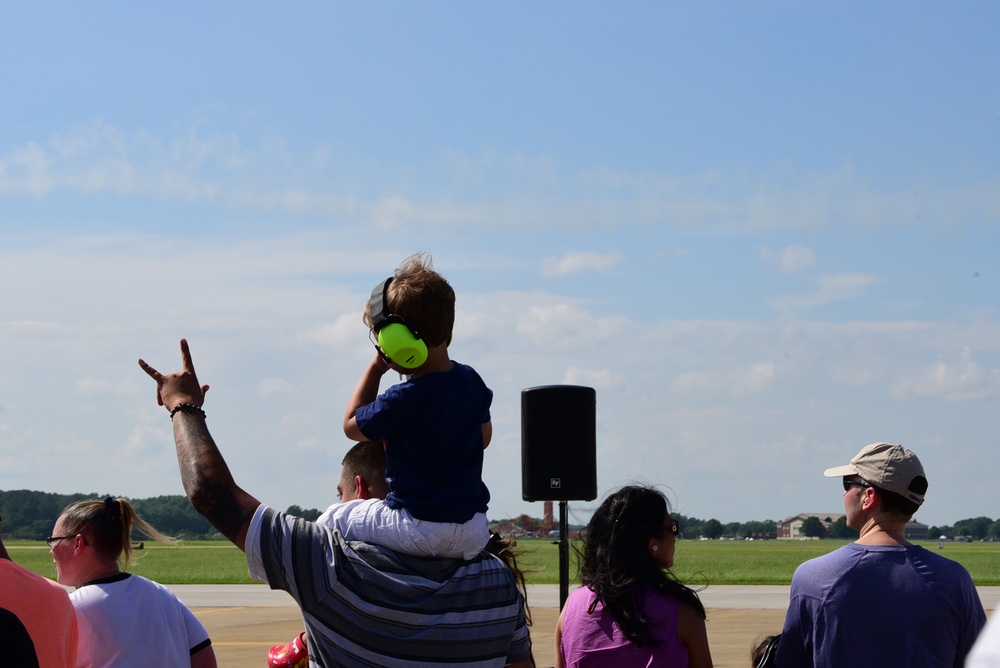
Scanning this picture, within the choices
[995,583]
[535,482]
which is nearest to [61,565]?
[535,482]

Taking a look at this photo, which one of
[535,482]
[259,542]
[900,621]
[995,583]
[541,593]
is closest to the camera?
[259,542]

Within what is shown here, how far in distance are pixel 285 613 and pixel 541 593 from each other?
6.19 m

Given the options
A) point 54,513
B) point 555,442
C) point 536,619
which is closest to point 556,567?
point 536,619

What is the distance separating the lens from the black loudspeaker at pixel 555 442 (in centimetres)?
1084

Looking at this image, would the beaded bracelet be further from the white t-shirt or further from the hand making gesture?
the white t-shirt

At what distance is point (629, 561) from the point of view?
12.6 feet

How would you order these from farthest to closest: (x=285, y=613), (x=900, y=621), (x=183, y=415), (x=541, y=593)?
(x=541, y=593)
(x=285, y=613)
(x=900, y=621)
(x=183, y=415)

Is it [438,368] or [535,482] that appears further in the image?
[535,482]

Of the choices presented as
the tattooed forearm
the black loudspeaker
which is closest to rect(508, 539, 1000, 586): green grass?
the black loudspeaker

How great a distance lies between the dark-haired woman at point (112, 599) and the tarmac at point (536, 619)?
685 centimetres

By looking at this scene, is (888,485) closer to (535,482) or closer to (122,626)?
(122,626)

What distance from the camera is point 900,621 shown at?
3.68m

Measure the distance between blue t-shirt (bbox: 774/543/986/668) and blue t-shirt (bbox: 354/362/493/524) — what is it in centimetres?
176

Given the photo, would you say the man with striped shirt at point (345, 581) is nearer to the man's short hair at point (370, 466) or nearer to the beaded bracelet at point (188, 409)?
the beaded bracelet at point (188, 409)
